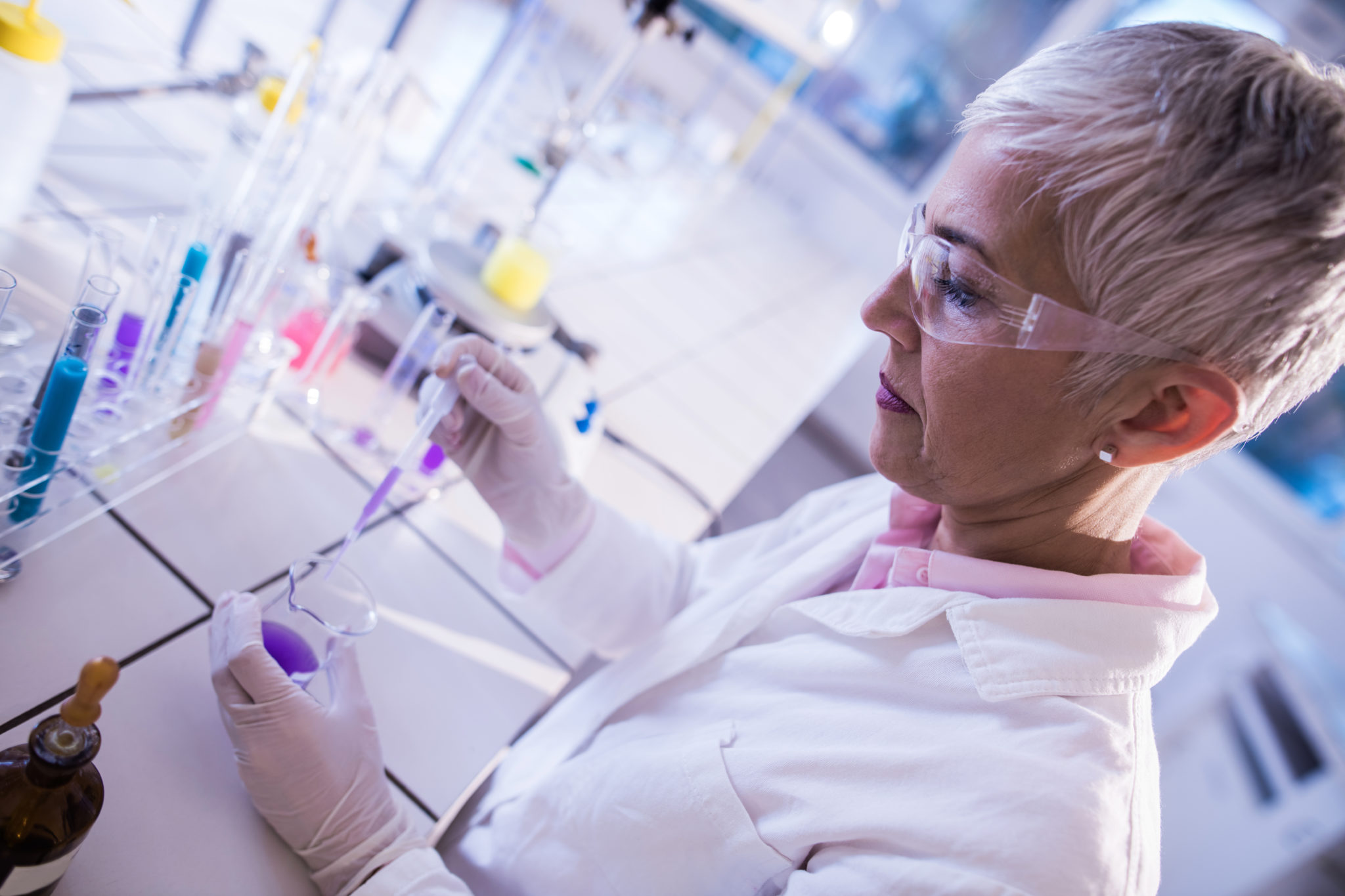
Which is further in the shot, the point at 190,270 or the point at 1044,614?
the point at 190,270

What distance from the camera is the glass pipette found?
2.93ft

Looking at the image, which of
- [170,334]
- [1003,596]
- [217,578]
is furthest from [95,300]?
[1003,596]

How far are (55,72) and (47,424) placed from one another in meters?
0.49

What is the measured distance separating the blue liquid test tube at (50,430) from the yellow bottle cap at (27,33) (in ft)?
1.37

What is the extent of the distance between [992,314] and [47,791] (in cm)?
80

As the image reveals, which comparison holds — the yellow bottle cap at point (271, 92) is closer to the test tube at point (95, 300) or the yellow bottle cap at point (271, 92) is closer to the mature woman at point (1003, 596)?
the test tube at point (95, 300)

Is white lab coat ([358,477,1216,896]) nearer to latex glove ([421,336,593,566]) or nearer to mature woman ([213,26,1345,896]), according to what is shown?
mature woman ([213,26,1345,896])

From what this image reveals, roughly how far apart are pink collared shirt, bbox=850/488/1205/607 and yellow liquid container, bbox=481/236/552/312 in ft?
2.42

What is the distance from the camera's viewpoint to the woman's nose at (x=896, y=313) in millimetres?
821

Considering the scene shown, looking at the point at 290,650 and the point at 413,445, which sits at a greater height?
the point at 413,445

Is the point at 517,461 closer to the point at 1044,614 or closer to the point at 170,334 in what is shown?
the point at 170,334

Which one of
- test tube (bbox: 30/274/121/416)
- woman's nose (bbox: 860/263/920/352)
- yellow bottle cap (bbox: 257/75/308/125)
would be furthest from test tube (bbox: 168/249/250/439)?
woman's nose (bbox: 860/263/920/352)

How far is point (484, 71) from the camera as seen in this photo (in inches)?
68.7

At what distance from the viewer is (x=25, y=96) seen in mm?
905
